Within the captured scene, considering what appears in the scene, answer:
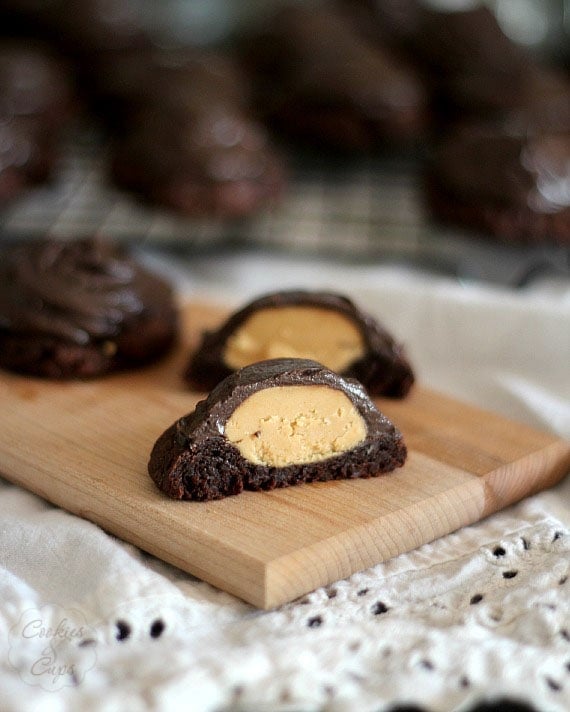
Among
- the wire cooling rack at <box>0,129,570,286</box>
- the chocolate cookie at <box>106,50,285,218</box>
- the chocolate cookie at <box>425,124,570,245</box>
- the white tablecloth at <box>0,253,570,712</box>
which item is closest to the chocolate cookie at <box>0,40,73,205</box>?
the wire cooling rack at <box>0,129,570,286</box>

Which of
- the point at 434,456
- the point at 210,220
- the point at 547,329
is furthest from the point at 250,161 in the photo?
the point at 434,456

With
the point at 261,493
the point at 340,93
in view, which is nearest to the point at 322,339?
the point at 261,493

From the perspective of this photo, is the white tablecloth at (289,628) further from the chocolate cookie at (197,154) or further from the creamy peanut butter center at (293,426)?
the chocolate cookie at (197,154)

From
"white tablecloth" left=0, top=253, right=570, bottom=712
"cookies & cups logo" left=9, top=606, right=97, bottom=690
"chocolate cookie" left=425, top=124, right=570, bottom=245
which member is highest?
"chocolate cookie" left=425, top=124, right=570, bottom=245

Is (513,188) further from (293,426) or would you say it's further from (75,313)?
(293,426)

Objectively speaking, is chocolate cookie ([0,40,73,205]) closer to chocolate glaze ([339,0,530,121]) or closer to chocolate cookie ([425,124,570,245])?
chocolate cookie ([425,124,570,245])

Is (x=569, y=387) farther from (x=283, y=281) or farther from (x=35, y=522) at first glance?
(x=35, y=522)

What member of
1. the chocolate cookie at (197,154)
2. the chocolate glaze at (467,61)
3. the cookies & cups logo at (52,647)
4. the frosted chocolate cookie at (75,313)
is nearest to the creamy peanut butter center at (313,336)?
the frosted chocolate cookie at (75,313)
